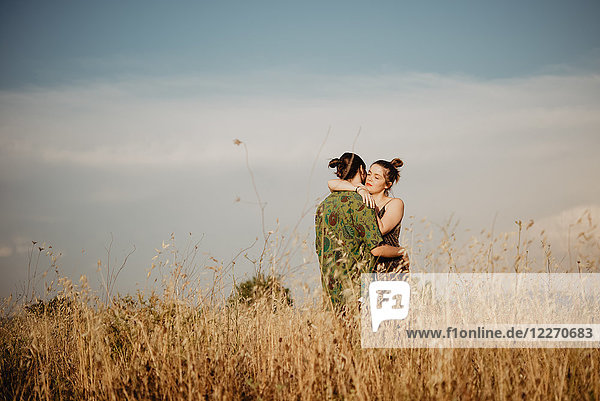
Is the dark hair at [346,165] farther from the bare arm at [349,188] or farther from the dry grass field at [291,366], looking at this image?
the dry grass field at [291,366]

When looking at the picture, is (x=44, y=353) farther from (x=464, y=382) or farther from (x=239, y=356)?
(x=464, y=382)

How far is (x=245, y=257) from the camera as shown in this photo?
4.34 meters

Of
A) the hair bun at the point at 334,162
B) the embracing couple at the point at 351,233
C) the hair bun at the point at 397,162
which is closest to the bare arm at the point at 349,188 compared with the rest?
the embracing couple at the point at 351,233

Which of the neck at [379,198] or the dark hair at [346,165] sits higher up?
the dark hair at [346,165]

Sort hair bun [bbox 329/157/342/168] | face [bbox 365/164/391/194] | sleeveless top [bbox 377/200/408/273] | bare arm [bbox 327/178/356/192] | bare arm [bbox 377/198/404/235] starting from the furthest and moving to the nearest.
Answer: face [bbox 365/164/391/194] → bare arm [bbox 377/198/404/235] → hair bun [bbox 329/157/342/168] → bare arm [bbox 327/178/356/192] → sleeveless top [bbox 377/200/408/273]

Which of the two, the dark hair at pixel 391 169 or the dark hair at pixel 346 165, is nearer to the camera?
the dark hair at pixel 346 165

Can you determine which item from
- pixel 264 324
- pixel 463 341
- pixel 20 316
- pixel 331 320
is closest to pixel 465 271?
pixel 463 341

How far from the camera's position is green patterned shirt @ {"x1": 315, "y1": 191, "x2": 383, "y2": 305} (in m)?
4.50

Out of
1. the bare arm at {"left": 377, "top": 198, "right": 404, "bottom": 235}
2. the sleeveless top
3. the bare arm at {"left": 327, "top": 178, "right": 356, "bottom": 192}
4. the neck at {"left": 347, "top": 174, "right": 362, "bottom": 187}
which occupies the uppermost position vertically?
the neck at {"left": 347, "top": 174, "right": 362, "bottom": 187}

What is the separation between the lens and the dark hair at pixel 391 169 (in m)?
5.45

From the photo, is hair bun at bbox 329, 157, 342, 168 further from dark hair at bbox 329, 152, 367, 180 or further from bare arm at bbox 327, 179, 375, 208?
bare arm at bbox 327, 179, 375, 208

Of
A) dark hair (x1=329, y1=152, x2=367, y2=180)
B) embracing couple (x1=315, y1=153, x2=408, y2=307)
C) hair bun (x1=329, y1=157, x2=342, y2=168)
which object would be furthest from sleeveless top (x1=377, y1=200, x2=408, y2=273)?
hair bun (x1=329, y1=157, x2=342, y2=168)

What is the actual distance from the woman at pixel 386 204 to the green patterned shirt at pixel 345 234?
9 centimetres

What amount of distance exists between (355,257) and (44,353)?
10.5 ft
